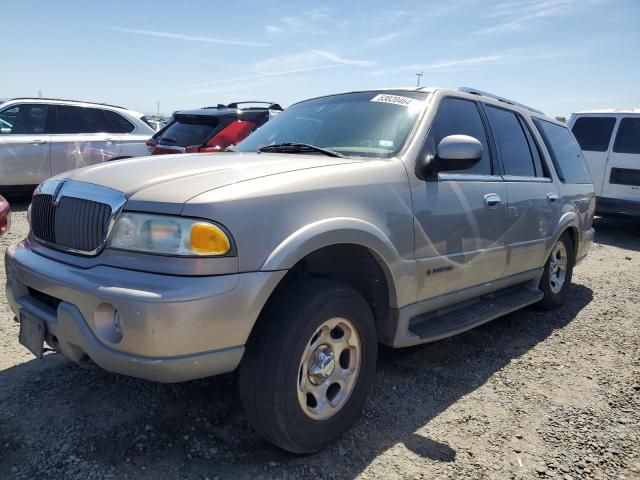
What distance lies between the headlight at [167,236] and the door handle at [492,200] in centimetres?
205

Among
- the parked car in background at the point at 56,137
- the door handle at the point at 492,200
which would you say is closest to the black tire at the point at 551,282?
the door handle at the point at 492,200

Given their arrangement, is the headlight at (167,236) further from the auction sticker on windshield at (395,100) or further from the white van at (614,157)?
the white van at (614,157)

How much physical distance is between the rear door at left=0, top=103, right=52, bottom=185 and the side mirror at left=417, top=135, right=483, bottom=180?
7.44m

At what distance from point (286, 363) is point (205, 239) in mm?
635

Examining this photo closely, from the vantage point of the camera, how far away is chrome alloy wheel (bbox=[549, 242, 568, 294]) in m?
4.88

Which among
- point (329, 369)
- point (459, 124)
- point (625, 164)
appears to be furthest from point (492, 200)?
point (625, 164)

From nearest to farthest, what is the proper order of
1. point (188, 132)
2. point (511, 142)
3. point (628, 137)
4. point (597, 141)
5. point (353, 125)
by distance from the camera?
point (353, 125) < point (511, 142) < point (188, 132) < point (628, 137) < point (597, 141)

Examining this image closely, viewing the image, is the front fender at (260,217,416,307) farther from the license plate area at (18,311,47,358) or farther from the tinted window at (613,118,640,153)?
the tinted window at (613,118,640,153)

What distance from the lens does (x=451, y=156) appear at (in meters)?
2.97

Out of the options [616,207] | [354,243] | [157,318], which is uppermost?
[354,243]

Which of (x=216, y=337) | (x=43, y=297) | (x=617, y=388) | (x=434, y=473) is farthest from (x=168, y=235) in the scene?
(x=617, y=388)

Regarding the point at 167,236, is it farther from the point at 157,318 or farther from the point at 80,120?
the point at 80,120

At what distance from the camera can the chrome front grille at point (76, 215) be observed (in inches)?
89.5

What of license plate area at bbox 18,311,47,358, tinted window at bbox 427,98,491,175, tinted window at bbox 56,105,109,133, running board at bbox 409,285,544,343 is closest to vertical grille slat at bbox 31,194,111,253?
license plate area at bbox 18,311,47,358
